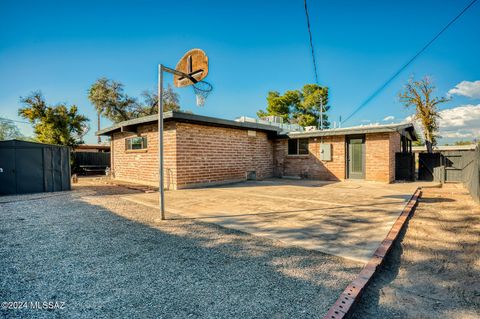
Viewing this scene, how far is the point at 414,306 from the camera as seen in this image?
2076 millimetres

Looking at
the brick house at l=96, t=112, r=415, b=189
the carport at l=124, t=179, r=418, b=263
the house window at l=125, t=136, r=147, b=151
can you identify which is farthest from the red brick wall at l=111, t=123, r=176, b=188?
the carport at l=124, t=179, r=418, b=263

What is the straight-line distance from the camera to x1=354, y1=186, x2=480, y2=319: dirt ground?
6.67 feet

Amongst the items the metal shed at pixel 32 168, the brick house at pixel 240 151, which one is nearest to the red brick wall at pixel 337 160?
the brick house at pixel 240 151

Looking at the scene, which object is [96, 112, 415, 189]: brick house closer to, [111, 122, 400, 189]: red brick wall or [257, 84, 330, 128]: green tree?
[111, 122, 400, 189]: red brick wall

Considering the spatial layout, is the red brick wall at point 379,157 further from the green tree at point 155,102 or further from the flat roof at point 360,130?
the green tree at point 155,102

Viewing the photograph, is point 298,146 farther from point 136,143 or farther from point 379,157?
point 136,143

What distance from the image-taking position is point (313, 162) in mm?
12594

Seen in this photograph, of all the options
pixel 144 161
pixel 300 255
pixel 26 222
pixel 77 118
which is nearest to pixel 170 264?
pixel 300 255

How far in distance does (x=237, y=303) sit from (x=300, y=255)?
125 centimetres

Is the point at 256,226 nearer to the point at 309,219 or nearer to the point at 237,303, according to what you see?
the point at 309,219

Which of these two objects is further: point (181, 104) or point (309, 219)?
point (181, 104)

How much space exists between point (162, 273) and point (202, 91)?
465 centimetres

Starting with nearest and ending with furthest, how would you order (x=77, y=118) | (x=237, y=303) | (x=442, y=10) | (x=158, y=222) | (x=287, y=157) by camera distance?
1. (x=237, y=303)
2. (x=158, y=222)
3. (x=442, y=10)
4. (x=287, y=157)
5. (x=77, y=118)

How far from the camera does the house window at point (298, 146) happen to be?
508 inches
